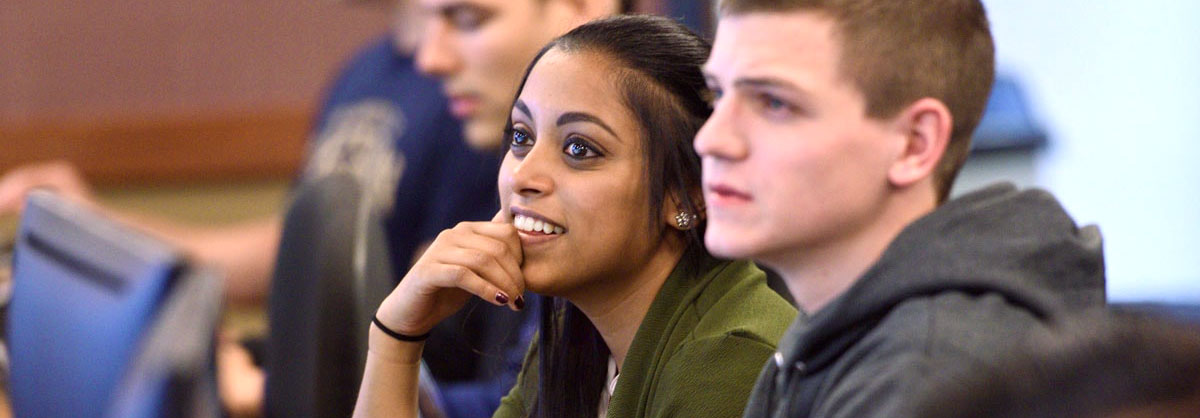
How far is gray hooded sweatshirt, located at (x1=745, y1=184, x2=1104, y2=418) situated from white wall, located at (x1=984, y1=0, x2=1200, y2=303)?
6.64 ft

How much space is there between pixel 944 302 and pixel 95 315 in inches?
29.3

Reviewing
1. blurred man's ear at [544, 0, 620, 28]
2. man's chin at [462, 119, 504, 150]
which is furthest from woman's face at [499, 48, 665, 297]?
man's chin at [462, 119, 504, 150]

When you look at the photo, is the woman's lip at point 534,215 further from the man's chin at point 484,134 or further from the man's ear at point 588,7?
the man's chin at point 484,134

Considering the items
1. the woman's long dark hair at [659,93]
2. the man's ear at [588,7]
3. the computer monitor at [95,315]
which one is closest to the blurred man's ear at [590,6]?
the man's ear at [588,7]

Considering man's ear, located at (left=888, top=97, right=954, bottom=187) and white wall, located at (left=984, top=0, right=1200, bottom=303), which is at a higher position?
man's ear, located at (left=888, top=97, right=954, bottom=187)

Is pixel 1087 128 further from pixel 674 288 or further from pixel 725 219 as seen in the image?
pixel 725 219

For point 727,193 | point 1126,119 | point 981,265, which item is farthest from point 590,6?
point 1126,119

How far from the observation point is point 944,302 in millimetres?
710

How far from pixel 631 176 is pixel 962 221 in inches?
12.1

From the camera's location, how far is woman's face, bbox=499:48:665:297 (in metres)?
0.99

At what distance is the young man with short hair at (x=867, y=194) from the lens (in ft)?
2.38

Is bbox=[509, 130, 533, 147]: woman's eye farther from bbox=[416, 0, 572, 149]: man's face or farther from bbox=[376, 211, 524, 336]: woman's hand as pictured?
bbox=[416, 0, 572, 149]: man's face

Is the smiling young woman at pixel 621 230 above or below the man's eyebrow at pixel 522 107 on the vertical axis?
below

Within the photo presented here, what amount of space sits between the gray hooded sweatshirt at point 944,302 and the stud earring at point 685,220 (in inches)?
9.1
